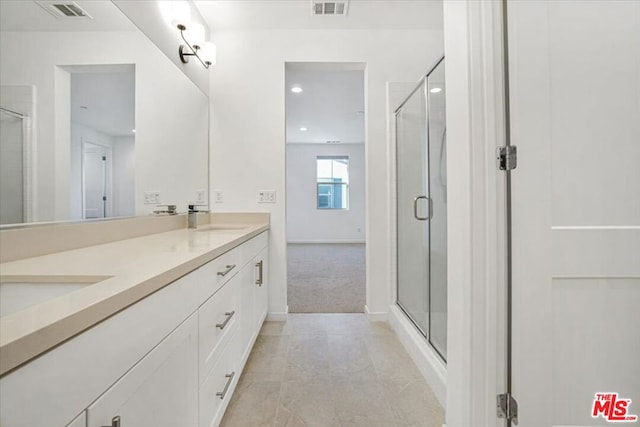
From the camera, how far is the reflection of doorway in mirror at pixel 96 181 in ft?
3.85

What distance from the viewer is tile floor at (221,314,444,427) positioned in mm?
1294

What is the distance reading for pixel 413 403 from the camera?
1394 millimetres

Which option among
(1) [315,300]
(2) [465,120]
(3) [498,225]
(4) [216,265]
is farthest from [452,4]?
(1) [315,300]

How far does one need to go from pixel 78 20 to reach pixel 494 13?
1.63m

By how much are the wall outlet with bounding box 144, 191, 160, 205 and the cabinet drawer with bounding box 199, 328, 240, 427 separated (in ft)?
3.13

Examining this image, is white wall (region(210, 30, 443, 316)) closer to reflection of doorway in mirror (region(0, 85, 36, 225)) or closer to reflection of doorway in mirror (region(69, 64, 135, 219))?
reflection of doorway in mirror (region(69, 64, 135, 219))

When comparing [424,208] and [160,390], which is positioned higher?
[424,208]

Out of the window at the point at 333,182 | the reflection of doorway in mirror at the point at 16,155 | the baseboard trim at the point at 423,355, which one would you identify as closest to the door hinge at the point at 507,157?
the baseboard trim at the point at 423,355

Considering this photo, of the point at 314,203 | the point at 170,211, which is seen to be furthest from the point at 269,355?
the point at 314,203

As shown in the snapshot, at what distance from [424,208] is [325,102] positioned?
317cm

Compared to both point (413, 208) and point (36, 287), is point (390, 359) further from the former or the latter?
point (36, 287)

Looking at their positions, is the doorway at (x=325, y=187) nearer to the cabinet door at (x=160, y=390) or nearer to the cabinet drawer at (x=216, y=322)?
the cabinet drawer at (x=216, y=322)

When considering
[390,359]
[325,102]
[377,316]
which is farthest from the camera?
[325,102]

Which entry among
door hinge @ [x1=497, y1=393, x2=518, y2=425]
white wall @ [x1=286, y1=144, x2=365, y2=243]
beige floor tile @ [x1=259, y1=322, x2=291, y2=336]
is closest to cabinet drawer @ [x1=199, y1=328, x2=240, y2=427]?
beige floor tile @ [x1=259, y1=322, x2=291, y2=336]
